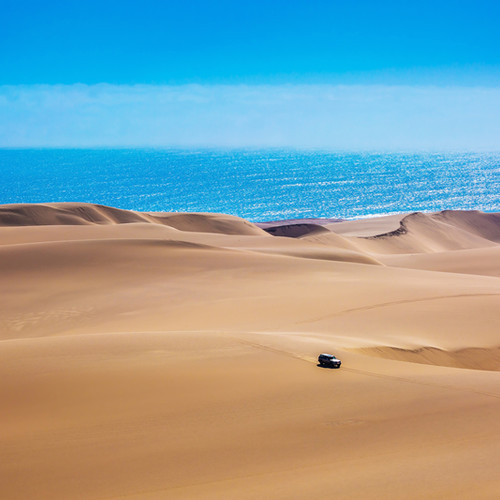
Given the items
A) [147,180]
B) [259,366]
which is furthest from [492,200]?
[259,366]

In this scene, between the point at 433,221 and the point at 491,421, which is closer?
the point at 491,421

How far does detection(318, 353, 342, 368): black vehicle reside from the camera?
10.1 metres

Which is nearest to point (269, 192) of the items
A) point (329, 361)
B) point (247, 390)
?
point (329, 361)

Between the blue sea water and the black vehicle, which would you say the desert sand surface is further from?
the blue sea water

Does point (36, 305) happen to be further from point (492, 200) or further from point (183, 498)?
point (492, 200)

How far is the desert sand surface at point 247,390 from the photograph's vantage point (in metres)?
6.20

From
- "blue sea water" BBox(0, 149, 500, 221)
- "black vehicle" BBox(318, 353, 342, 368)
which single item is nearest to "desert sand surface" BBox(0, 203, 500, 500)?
"black vehicle" BBox(318, 353, 342, 368)

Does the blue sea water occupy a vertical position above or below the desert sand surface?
below

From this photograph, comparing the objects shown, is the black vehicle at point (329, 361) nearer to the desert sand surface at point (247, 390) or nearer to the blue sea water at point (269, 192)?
the desert sand surface at point (247, 390)

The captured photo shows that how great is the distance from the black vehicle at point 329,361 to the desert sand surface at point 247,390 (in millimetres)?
222

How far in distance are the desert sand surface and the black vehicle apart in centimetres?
22

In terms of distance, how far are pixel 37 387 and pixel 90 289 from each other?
11.6m

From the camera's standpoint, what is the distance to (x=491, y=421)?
7852mm

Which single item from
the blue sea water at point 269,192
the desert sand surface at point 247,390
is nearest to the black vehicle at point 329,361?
the desert sand surface at point 247,390
